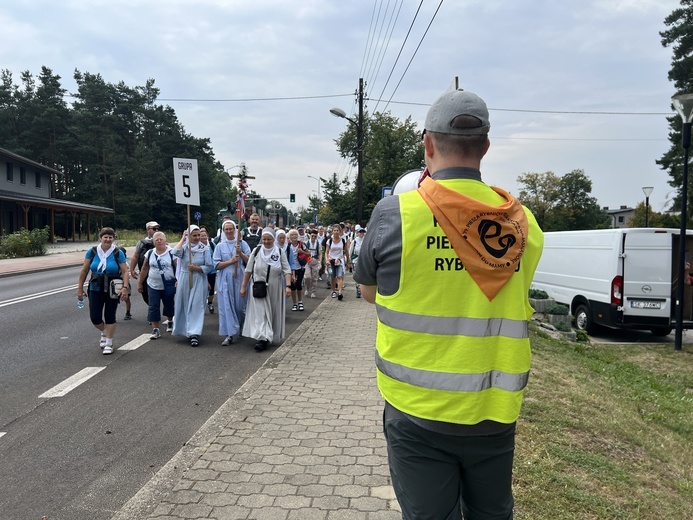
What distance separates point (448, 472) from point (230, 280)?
733cm

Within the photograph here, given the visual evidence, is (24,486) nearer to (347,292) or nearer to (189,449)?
(189,449)

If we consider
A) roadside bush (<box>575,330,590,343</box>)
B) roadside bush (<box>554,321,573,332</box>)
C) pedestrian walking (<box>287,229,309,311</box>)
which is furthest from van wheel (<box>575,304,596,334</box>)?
pedestrian walking (<box>287,229,309,311</box>)

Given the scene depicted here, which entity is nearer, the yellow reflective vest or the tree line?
the yellow reflective vest

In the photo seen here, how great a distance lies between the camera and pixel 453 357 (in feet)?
5.48

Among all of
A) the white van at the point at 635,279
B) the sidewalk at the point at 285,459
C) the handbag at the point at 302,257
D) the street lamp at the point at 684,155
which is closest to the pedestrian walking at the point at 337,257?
the handbag at the point at 302,257

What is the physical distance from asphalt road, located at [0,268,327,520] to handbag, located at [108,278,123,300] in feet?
2.96

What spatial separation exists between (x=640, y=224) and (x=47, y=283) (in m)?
49.9

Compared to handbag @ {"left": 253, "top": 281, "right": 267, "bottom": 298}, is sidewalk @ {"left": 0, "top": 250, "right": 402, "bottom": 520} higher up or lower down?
lower down

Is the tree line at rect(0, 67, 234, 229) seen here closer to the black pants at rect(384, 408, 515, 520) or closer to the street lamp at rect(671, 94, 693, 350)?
the street lamp at rect(671, 94, 693, 350)

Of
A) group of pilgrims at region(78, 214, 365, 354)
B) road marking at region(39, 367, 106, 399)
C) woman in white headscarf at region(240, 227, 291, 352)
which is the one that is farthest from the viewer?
woman in white headscarf at region(240, 227, 291, 352)

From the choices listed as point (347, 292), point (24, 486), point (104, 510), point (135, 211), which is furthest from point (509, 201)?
point (135, 211)

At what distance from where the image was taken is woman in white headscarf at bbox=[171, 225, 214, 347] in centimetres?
848

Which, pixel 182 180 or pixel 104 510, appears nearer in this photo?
pixel 104 510

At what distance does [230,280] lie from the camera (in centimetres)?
863
